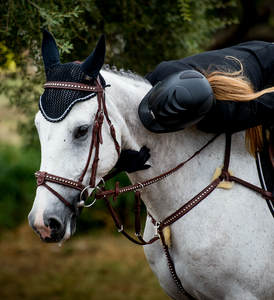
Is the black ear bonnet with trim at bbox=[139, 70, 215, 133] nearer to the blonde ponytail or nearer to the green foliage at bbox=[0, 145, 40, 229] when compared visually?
the blonde ponytail

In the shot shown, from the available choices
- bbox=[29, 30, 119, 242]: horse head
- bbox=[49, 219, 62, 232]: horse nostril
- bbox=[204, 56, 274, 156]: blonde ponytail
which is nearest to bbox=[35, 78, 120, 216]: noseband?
bbox=[29, 30, 119, 242]: horse head

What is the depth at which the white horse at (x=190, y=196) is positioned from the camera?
6.12 feet

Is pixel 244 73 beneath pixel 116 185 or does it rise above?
above

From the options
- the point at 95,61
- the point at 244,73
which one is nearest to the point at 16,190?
the point at 95,61

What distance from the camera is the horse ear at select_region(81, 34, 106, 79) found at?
187 centimetres

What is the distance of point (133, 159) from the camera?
2.13m

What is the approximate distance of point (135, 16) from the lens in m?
3.64

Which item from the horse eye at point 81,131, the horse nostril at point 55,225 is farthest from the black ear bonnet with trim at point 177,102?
the horse nostril at point 55,225

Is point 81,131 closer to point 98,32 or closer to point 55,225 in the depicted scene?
point 55,225

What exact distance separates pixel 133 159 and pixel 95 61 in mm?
625

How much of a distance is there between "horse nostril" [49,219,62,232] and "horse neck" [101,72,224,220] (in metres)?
0.60

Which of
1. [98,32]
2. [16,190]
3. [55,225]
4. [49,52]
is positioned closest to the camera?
[55,225]

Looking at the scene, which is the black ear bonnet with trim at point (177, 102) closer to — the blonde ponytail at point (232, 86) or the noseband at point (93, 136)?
the blonde ponytail at point (232, 86)

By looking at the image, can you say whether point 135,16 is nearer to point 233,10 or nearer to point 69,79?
point 69,79
